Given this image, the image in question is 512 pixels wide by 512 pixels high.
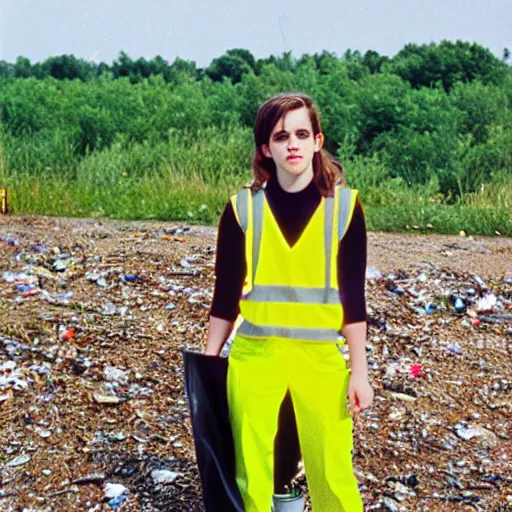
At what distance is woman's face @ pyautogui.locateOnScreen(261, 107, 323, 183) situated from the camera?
2.47 m

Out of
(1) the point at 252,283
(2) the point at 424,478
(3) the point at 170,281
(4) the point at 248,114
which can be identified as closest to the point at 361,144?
(4) the point at 248,114

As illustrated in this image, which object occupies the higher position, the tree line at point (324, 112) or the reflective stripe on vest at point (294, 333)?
the tree line at point (324, 112)

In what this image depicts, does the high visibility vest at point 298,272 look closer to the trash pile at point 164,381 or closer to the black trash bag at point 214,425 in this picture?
the black trash bag at point 214,425

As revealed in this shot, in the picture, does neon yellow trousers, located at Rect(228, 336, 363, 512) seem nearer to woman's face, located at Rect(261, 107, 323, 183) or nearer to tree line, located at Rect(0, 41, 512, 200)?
woman's face, located at Rect(261, 107, 323, 183)

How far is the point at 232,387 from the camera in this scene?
2.55 meters

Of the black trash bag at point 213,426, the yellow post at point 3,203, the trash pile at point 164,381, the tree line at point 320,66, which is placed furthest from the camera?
the tree line at point 320,66

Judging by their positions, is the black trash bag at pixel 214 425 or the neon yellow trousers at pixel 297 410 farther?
the black trash bag at pixel 214 425

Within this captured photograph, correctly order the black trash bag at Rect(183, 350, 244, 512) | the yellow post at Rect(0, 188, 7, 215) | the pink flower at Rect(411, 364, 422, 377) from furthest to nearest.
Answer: the yellow post at Rect(0, 188, 7, 215)
the pink flower at Rect(411, 364, 422, 377)
the black trash bag at Rect(183, 350, 244, 512)

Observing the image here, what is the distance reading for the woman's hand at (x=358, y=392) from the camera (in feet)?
8.17

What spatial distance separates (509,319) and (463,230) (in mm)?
2865

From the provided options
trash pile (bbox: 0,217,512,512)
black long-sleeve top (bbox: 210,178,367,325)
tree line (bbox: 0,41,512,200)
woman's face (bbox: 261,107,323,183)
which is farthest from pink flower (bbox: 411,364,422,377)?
tree line (bbox: 0,41,512,200)

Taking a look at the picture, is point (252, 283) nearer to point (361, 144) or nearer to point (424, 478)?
point (424, 478)

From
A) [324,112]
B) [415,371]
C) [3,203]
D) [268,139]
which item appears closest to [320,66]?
[324,112]

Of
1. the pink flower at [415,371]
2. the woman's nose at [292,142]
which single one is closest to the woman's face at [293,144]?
the woman's nose at [292,142]
